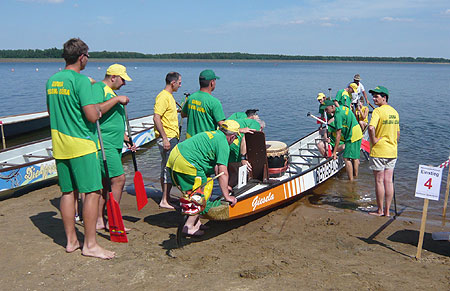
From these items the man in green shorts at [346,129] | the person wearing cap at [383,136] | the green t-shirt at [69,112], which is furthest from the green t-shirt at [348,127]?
the green t-shirt at [69,112]

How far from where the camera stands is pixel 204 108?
6.36 m

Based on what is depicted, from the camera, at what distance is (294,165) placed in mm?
9672

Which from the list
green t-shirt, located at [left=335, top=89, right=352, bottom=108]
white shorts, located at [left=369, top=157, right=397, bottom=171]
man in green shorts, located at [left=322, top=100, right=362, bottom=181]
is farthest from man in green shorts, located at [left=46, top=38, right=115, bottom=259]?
green t-shirt, located at [left=335, top=89, right=352, bottom=108]

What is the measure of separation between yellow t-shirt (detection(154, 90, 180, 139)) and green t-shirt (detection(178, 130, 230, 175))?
5.48 feet

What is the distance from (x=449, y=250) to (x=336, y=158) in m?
4.33

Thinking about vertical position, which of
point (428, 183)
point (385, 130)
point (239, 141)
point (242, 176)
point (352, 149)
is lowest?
point (352, 149)

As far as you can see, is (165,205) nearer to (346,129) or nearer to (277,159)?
(277,159)

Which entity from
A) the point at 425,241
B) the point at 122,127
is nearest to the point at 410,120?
the point at 425,241

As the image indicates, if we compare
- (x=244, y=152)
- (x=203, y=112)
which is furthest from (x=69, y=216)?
(x=244, y=152)

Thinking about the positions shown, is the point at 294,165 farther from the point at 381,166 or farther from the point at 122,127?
the point at 122,127

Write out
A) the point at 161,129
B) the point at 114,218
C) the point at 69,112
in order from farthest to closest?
the point at 161,129, the point at 114,218, the point at 69,112

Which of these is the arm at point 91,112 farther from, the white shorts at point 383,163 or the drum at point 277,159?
the white shorts at point 383,163

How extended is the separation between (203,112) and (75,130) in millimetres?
2476

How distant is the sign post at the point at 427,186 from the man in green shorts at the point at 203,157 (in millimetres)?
2593
